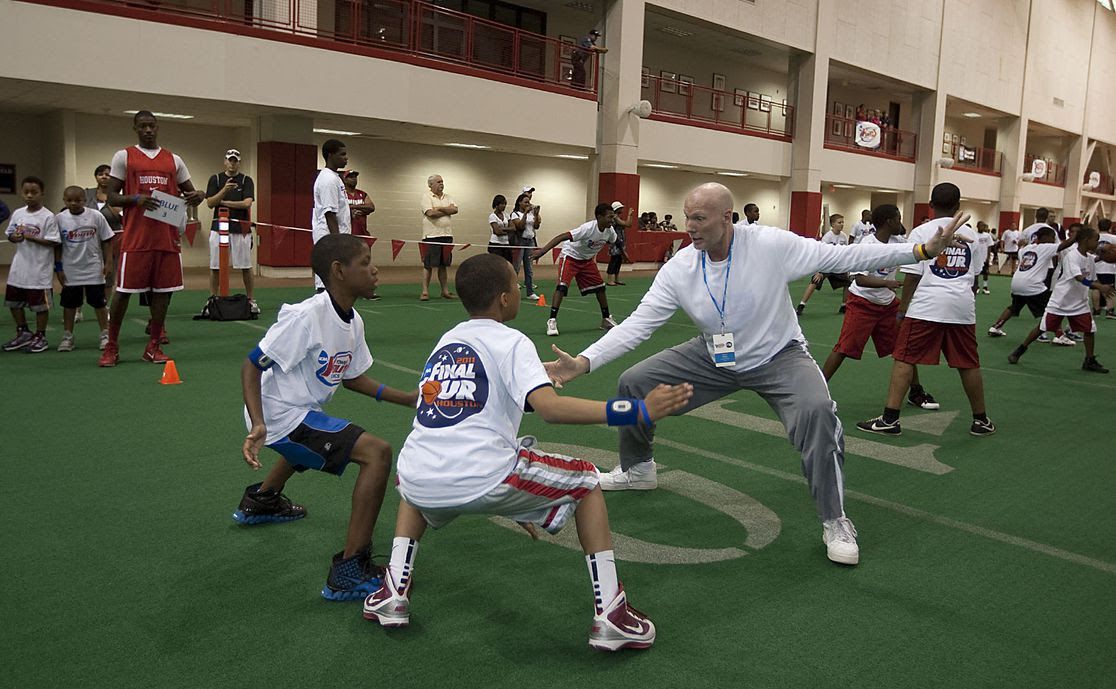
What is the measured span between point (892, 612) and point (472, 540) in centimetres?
192

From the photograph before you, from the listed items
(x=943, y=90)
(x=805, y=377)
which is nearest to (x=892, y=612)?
(x=805, y=377)

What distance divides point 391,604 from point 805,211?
28.5 meters

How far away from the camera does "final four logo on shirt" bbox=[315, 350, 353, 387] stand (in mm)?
3855

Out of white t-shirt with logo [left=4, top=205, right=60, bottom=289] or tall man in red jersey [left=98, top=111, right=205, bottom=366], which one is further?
white t-shirt with logo [left=4, top=205, right=60, bottom=289]

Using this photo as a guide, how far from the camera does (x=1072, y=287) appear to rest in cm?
1010

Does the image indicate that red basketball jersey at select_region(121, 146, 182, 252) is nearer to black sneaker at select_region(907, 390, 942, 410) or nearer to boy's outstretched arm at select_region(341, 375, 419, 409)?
boy's outstretched arm at select_region(341, 375, 419, 409)

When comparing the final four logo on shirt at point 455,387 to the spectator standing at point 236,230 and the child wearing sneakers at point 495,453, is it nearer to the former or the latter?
the child wearing sneakers at point 495,453

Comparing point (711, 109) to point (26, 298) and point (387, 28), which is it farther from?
point (26, 298)

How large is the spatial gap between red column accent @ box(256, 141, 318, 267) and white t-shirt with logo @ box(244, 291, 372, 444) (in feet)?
50.7

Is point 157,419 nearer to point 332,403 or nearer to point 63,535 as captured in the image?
point 332,403

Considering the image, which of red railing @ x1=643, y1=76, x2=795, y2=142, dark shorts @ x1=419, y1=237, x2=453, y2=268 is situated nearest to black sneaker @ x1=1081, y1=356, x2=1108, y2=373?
dark shorts @ x1=419, y1=237, x2=453, y2=268

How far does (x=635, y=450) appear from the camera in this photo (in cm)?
500

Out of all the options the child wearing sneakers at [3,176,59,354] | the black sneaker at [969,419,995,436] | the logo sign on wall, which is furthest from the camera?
the logo sign on wall

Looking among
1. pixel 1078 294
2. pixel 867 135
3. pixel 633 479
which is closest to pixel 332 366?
pixel 633 479
